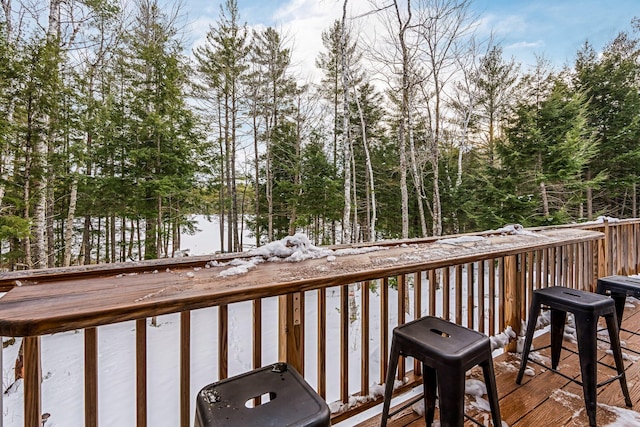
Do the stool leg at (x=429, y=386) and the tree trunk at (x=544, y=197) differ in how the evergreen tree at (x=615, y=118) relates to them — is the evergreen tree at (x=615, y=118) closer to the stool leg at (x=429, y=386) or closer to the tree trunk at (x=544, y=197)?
the tree trunk at (x=544, y=197)

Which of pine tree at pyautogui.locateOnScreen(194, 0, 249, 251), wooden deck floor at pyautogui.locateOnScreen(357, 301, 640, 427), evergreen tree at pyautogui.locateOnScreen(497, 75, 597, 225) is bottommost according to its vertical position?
wooden deck floor at pyautogui.locateOnScreen(357, 301, 640, 427)

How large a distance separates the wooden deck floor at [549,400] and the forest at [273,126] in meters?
5.36

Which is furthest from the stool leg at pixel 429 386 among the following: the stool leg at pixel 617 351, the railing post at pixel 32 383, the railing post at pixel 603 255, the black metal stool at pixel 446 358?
the railing post at pixel 603 255

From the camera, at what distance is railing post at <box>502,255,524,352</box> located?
236 cm

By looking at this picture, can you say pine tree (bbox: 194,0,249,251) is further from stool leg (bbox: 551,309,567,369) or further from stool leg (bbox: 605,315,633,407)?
stool leg (bbox: 605,315,633,407)

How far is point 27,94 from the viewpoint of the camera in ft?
16.5

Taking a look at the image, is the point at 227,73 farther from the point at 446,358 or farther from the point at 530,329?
the point at 446,358

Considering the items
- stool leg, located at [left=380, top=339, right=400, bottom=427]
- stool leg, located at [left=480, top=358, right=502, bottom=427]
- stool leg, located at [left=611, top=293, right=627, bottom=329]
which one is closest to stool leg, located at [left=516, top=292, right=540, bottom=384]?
stool leg, located at [left=480, top=358, right=502, bottom=427]

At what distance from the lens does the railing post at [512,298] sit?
236cm

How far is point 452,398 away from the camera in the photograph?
3.91 feet

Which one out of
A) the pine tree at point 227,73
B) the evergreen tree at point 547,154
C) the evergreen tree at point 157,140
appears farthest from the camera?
the pine tree at point 227,73

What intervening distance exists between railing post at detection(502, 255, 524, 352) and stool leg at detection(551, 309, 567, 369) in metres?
0.29

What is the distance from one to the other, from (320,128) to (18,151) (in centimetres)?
814

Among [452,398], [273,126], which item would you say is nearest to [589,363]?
[452,398]
